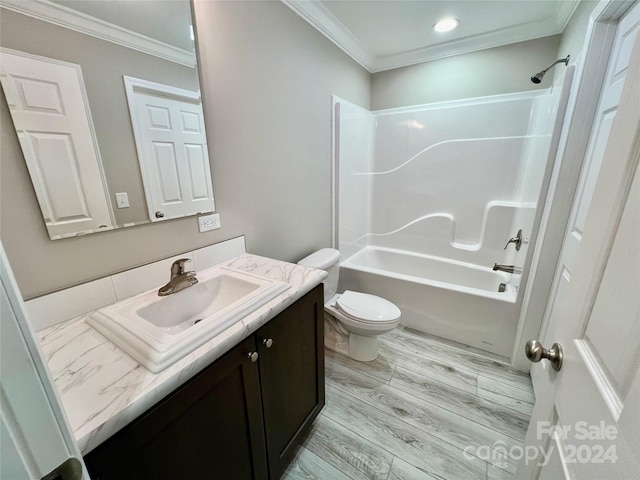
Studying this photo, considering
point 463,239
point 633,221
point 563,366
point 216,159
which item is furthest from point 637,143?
point 463,239

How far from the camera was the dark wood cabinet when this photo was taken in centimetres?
60

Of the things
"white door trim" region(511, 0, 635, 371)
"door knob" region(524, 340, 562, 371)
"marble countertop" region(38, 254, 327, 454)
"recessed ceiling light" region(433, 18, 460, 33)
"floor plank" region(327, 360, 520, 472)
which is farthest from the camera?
"recessed ceiling light" region(433, 18, 460, 33)

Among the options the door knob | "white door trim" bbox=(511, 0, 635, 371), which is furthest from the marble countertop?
"white door trim" bbox=(511, 0, 635, 371)

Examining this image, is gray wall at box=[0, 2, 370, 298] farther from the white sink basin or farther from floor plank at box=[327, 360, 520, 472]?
floor plank at box=[327, 360, 520, 472]

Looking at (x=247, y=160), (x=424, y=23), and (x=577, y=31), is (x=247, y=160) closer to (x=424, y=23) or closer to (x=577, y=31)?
(x=424, y=23)

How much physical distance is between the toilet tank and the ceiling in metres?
1.55

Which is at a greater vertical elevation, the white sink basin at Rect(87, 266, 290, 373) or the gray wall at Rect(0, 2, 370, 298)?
the gray wall at Rect(0, 2, 370, 298)

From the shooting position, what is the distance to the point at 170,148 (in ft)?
3.64

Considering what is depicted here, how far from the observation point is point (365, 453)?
1.29 metres

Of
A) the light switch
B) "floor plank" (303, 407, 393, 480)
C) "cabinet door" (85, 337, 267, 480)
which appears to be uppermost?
the light switch

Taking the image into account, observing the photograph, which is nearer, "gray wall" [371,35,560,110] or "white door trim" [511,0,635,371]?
"white door trim" [511,0,635,371]

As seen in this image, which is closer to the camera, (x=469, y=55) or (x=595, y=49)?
(x=595, y=49)

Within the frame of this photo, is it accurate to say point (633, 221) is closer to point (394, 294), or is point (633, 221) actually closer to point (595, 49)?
point (595, 49)

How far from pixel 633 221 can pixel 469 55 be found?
2.47 metres
